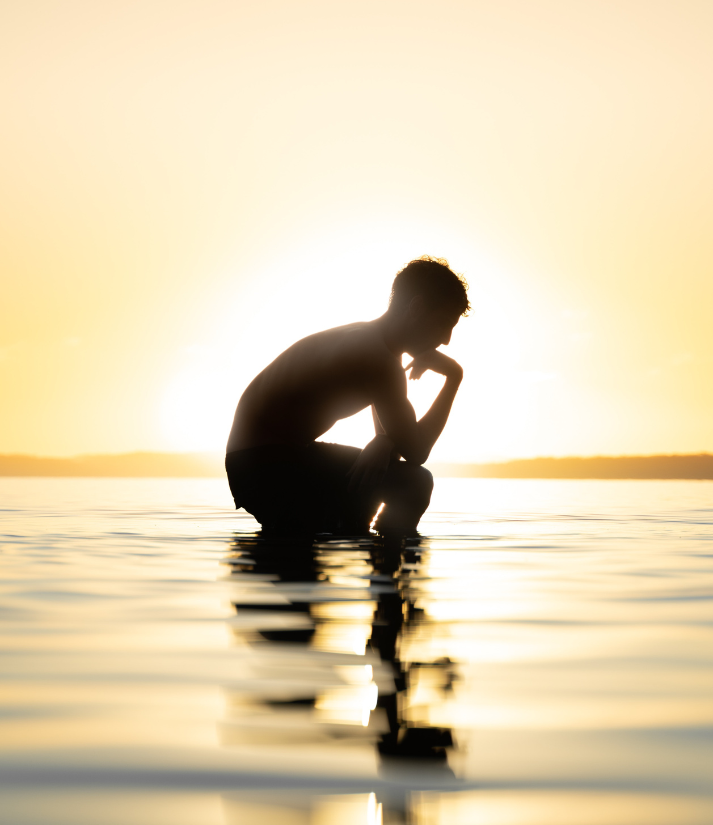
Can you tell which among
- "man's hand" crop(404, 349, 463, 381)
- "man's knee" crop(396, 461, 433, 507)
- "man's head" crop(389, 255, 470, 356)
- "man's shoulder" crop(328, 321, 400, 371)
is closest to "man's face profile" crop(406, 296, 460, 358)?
"man's head" crop(389, 255, 470, 356)

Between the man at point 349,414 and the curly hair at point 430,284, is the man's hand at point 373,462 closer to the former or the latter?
the man at point 349,414

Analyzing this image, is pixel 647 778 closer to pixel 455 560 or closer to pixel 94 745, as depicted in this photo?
pixel 94 745

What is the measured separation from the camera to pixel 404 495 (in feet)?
19.4

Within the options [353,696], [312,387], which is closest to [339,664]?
[353,696]

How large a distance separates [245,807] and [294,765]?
0.62 feet

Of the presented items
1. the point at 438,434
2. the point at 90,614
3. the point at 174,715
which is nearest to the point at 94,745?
the point at 174,715

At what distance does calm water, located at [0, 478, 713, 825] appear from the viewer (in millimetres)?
→ 1457

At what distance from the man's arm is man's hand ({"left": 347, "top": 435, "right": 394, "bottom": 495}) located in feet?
0.23

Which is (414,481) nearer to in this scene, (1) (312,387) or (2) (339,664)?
(1) (312,387)

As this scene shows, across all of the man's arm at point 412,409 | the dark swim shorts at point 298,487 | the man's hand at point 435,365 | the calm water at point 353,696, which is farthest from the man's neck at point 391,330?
the calm water at point 353,696

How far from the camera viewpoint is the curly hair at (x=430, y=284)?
4.89 m

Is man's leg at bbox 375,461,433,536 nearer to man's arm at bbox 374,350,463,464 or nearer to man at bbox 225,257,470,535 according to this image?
man at bbox 225,257,470,535

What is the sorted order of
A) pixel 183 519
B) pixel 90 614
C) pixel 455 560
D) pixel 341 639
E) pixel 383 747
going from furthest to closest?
pixel 183 519, pixel 455 560, pixel 90 614, pixel 341 639, pixel 383 747

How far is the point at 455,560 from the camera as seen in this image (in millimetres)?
4941
